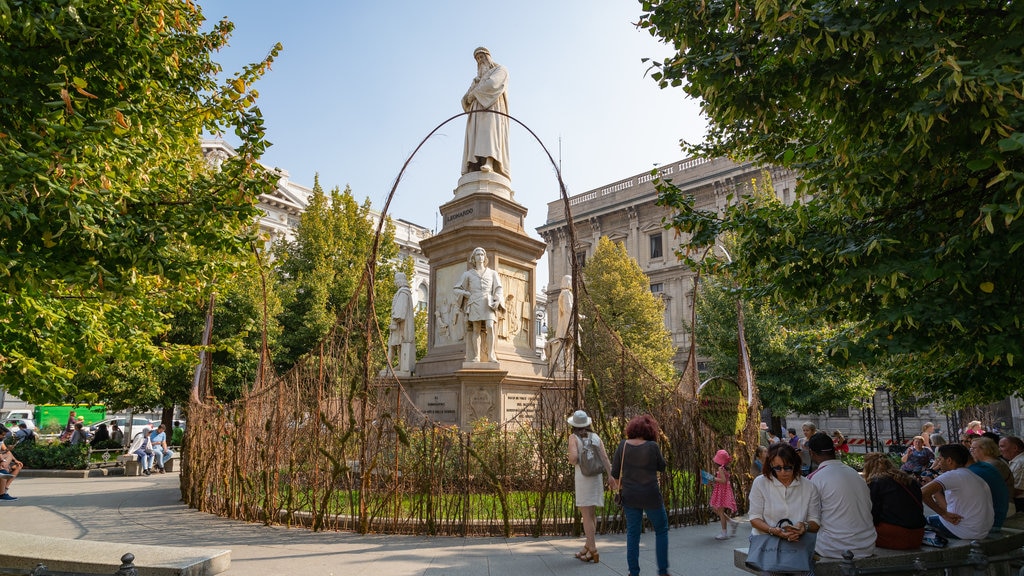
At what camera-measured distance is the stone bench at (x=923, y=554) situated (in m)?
4.54

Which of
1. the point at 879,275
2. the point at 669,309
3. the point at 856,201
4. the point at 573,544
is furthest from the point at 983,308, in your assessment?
the point at 669,309

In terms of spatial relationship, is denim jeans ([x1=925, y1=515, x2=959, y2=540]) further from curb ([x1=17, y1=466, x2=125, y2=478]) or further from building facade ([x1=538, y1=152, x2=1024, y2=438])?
building facade ([x1=538, y1=152, x2=1024, y2=438])

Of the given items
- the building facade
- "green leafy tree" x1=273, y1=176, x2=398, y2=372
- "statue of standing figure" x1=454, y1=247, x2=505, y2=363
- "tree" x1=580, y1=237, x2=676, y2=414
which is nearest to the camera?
"statue of standing figure" x1=454, y1=247, x2=505, y2=363

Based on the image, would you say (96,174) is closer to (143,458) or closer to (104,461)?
(143,458)

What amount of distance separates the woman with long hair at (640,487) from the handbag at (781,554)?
1.33 m

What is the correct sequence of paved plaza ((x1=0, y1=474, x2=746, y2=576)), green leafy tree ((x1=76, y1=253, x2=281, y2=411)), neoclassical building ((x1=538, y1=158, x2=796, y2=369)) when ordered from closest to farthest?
paved plaza ((x1=0, y1=474, x2=746, y2=576))
green leafy tree ((x1=76, y1=253, x2=281, y2=411))
neoclassical building ((x1=538, y1=158, x2=796, y2=369))

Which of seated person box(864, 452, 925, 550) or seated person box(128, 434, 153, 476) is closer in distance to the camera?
seated person box(864, 452, 925, 550)

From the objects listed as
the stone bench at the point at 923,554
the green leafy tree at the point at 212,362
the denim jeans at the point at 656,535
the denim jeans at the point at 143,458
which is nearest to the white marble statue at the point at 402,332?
the green leafy tree at the point at 212,362

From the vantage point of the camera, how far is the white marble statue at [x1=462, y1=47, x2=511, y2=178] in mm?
14164

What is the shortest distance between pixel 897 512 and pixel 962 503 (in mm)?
1147

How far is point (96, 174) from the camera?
581 centimetres

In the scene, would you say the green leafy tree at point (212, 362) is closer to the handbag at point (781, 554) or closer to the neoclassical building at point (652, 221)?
the handbag at point (781, 554)

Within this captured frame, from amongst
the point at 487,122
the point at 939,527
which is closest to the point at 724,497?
the point at 939,527

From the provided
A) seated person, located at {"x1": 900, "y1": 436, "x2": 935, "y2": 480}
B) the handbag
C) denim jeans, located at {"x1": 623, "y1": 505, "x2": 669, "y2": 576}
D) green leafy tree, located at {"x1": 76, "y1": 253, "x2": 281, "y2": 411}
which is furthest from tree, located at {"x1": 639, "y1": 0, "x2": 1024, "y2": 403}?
green leafy tree, located at {"x1": 76, "y1": 253, "x2": 281, "y2": 411}
